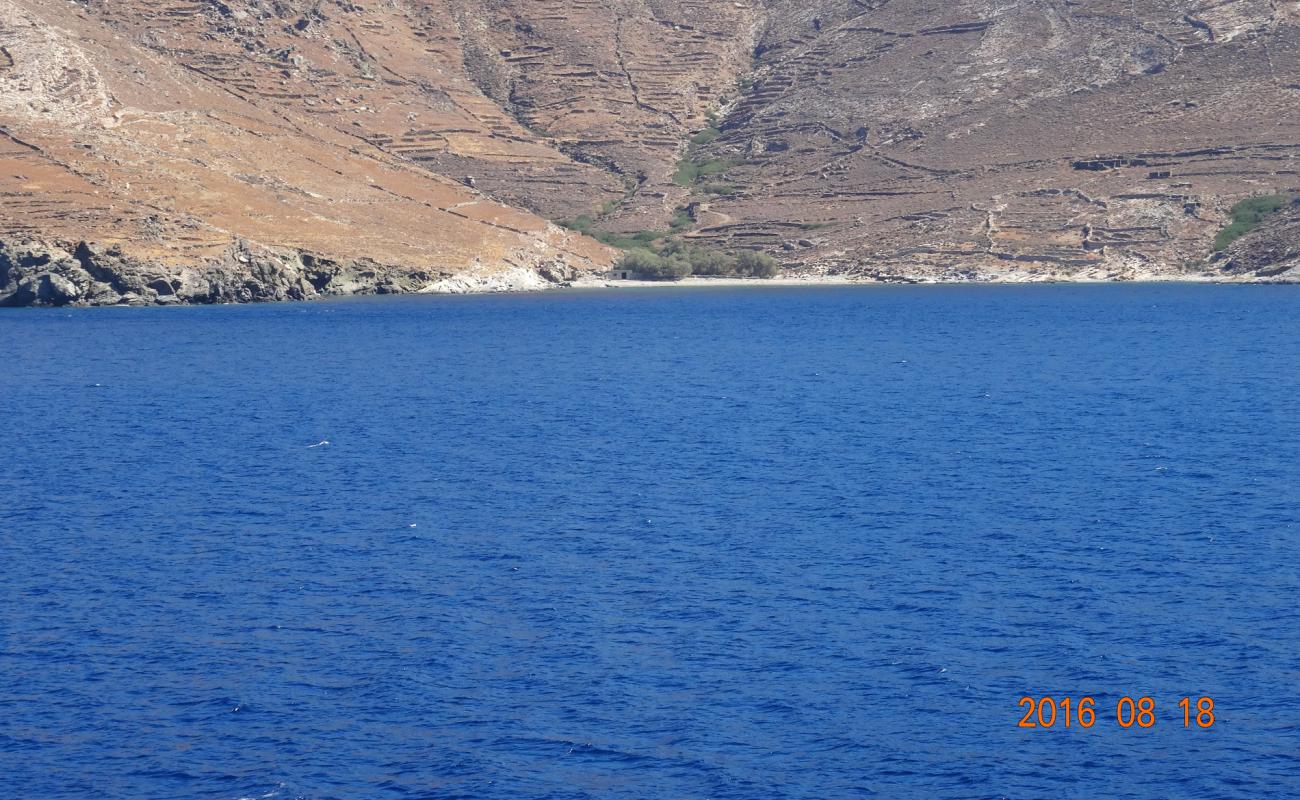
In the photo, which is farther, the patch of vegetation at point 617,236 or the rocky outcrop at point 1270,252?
the patch of vegetation at point 617,236

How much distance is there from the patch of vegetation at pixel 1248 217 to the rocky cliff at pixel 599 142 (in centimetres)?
133

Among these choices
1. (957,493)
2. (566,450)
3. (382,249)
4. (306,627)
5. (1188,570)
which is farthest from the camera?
(382,249)

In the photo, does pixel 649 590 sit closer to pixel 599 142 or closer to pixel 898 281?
pixel 898 281

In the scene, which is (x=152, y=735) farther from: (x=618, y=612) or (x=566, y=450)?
(x=566, y=450)

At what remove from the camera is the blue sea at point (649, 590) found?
2022 centimetres

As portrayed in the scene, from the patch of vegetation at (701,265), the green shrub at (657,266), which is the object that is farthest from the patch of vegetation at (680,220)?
the green shrub at (657,266)

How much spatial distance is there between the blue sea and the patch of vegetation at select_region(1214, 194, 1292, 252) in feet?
256

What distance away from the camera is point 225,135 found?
5389 inches

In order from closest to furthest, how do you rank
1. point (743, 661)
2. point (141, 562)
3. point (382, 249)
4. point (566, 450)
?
point (743, 661), point (141, 562), point (566, 450), point (382, 249)

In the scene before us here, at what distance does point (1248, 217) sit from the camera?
13238cm

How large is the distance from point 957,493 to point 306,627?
17.5 meters

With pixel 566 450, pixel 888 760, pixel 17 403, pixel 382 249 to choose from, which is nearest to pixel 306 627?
pixel 888 760

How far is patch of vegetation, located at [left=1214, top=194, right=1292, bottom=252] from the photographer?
13150cm

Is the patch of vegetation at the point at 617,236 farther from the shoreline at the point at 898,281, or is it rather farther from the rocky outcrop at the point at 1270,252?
the rocky outcrop at the point at 1270,252
